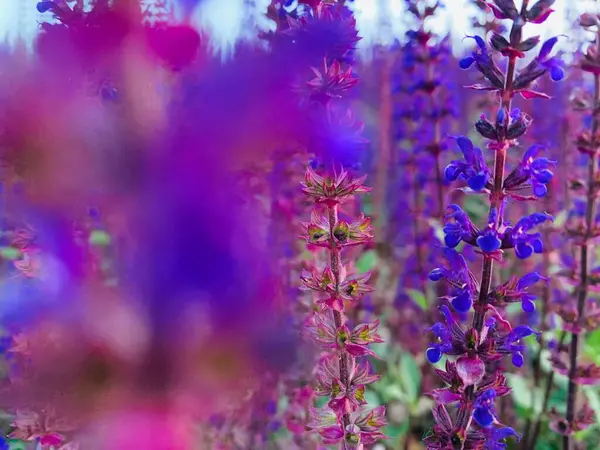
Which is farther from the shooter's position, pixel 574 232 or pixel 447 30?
pixel 447 30

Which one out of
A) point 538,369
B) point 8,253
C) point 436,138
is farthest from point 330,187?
point 538,369

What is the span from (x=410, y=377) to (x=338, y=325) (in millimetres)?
913

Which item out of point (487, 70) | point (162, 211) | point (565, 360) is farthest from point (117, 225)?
point (565, 360)

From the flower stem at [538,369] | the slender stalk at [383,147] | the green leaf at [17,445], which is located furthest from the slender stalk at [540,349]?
the green leaf at [17,445]

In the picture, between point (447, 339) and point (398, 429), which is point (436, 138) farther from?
point (447, 339)

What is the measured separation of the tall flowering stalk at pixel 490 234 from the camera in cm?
63

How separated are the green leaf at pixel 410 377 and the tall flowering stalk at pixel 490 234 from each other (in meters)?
0.81

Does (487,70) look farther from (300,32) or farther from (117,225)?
(117,225)

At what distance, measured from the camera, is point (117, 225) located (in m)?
0.47

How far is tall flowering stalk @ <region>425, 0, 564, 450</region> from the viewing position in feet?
2.08

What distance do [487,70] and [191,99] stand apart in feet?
1.06

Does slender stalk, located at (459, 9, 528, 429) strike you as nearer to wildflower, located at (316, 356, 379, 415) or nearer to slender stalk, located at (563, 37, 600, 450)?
wildflower, located at (316, 356, 379, 415)

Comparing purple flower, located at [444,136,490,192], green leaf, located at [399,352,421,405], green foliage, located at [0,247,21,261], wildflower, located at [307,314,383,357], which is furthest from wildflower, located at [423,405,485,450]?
green leaf, located at [399,352,421,405]

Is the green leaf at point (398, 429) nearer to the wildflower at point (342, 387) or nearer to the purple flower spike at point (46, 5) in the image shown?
the wildflower at point (342, 387)
